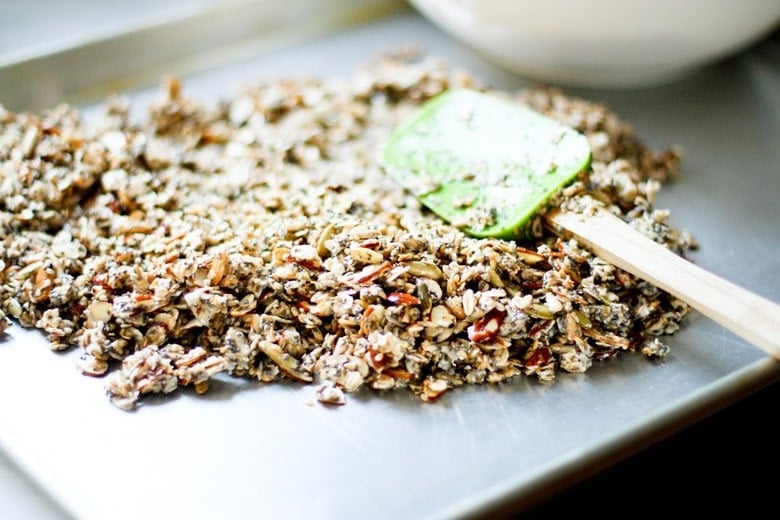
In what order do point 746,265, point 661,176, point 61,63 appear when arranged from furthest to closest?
point 61,63, point 661,176, point 746,265

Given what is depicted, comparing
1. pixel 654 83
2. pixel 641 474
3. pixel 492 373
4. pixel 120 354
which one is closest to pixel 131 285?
pixel 120 354

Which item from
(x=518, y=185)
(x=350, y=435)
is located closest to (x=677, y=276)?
(x=518, y=185)

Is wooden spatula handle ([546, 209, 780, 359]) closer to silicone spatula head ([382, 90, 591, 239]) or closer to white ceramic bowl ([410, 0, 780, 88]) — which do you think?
silicone spatula head ([382, 90, 591, 239])

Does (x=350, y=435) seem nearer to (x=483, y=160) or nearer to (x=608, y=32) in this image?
(x=483, y=160)

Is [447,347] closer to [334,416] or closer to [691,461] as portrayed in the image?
[334,416]

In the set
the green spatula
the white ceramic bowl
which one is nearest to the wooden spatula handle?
the green spatula

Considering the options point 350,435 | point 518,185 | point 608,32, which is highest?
point 608,32

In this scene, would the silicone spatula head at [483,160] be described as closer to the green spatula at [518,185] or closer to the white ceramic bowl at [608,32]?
the green spatula at [518,185]
